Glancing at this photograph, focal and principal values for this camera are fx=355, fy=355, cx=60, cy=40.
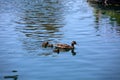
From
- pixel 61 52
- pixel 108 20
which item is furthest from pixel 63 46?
pixel 108 20

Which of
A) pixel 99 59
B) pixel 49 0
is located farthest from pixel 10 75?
pixel 49 0

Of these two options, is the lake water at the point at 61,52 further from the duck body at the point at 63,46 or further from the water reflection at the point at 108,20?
the duck body at the point at 63,46

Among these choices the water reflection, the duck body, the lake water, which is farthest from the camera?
the water reflection

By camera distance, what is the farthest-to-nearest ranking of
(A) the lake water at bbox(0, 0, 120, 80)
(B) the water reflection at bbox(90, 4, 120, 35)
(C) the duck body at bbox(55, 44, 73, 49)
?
(B) the water reflection at bbox(90, 4, 120, 35)
(C) the duck body at bbox(55, 44, 73, 49)
(A) the lake water at bbox(0, 0, 120, 80)

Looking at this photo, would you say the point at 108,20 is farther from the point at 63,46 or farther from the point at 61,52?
the point at 61,52

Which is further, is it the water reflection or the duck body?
the water reflection

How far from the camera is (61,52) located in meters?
23.9

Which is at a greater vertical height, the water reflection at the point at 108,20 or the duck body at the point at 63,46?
the water reflection at the point at 108,20

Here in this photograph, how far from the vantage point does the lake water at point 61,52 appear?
19.0 m

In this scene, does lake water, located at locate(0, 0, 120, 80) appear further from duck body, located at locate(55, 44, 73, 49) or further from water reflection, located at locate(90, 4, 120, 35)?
duck body, located at locate(55, 44, 73, 49)

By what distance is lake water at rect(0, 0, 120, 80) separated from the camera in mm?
18969

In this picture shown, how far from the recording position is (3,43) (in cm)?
2659

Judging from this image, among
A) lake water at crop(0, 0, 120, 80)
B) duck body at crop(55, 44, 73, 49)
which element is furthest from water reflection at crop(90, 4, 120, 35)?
duck body at crop(55, 44, 73, 49)

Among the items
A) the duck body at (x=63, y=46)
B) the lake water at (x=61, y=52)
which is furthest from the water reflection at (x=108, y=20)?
the duck body at (x=63, y=46)
